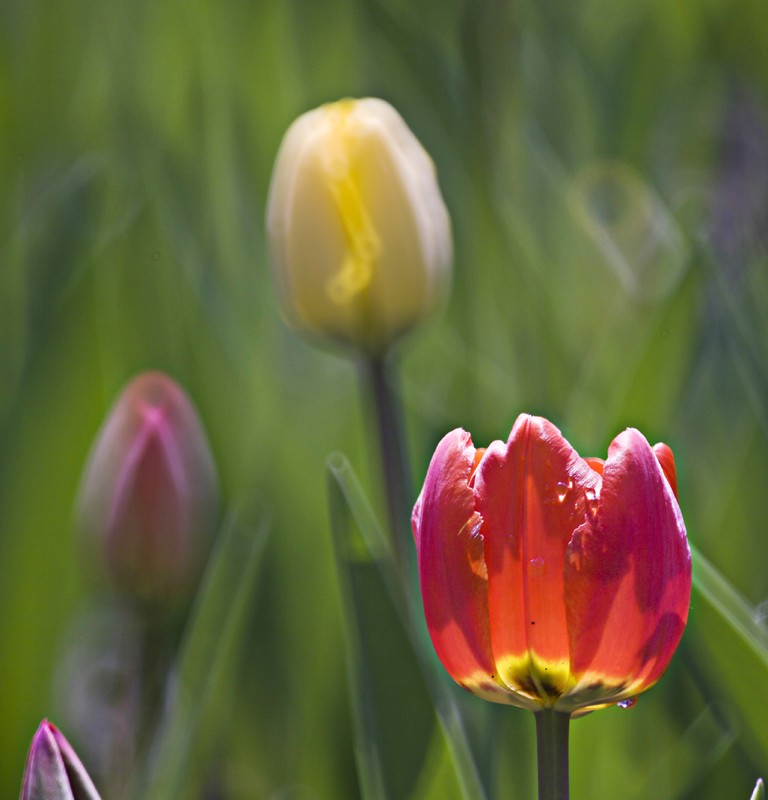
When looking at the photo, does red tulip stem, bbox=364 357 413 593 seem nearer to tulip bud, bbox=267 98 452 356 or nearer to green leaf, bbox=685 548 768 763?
tulip bud, bbox=267 98 452 356

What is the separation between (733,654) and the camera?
43cm

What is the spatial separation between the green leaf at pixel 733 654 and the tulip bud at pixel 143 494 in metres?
0.28

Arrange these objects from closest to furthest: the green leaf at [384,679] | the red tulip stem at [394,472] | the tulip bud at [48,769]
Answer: the tulip bud at [48,769] → the green leaf at [384,679] → the red tulip stem at [394,472]

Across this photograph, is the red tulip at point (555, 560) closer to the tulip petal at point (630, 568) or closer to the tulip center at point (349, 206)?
the tulip petal at point (630, 568)

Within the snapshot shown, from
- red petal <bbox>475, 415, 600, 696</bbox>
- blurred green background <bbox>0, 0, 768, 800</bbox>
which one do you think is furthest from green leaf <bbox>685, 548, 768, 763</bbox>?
red petal <bbox>475, 415, 600, 696</bbox>

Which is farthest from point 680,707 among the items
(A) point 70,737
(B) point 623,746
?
(A) point 70,737

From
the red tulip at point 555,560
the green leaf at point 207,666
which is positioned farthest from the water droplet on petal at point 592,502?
the green leaf at point 207,666

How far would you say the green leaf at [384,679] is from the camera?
16.6 inches

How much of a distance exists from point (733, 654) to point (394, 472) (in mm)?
211

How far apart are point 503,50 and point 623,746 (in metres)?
0.53

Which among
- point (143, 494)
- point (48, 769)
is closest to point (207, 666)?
point (143, 494)

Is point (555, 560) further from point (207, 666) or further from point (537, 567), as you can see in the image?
point (207, 666)

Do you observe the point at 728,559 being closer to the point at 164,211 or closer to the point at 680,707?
the point at 680,707

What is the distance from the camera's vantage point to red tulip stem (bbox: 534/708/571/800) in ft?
1.12
